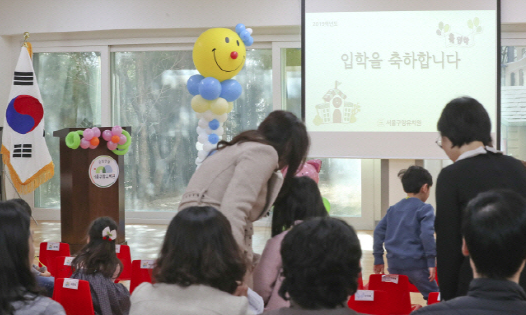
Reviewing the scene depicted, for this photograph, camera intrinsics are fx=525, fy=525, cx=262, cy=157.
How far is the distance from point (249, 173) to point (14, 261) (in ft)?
2.42

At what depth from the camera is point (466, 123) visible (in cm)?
175

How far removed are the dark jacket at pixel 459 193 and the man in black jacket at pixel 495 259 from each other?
0.56 m

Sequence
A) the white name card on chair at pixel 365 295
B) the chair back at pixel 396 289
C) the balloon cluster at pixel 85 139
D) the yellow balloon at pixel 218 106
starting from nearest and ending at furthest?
the white name card on chair at pixel 365 295
the chair back at pixel 396 289
the balloon cluster at pixel 85 139
the yellow balloon at pixel 218 106

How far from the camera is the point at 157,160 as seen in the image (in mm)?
7109

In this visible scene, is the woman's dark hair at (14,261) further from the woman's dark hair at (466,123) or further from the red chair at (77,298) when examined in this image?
the woman's dark hair at (466,123)

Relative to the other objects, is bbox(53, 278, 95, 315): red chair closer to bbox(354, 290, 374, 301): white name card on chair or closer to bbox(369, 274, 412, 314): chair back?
bbox(354, 290, 374, 301): white name card on chair

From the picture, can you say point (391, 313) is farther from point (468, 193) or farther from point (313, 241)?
point (313, 241)

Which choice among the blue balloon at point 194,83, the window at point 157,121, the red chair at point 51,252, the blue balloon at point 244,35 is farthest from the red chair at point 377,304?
the window at point 157,121

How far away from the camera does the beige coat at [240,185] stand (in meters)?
1.70

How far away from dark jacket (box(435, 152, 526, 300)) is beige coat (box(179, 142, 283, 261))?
1.84 feet

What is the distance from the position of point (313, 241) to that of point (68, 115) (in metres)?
6.62

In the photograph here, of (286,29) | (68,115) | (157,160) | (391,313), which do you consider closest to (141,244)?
(157,160)

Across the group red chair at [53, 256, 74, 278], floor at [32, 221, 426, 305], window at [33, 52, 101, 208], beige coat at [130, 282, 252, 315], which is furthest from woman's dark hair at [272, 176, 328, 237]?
window at [33, 52, 101, 208]

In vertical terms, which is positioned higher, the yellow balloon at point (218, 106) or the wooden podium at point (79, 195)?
the yellow balloon at point (218, 106)
